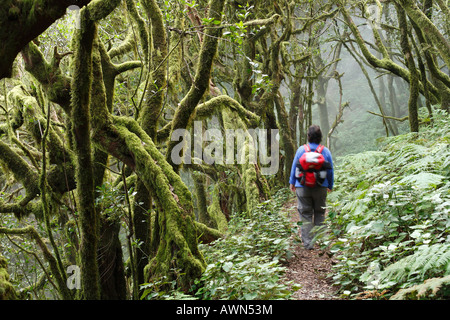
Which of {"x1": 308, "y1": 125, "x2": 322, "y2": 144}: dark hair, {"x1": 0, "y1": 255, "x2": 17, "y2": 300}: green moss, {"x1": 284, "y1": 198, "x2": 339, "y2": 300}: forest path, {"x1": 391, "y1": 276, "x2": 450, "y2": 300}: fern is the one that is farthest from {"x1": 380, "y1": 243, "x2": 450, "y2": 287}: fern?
{"x1": 0, "y1": 255, "x2": 17, "y2": 300}: green moss

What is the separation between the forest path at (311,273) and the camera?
13.6ft

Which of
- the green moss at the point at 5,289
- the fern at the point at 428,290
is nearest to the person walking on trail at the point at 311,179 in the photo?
the fern at the point at 428,290

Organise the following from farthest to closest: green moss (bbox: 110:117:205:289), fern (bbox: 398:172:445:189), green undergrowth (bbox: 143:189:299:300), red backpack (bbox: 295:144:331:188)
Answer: red backpack (bbox: 295:144:331:188)
green moss (bbox: 110:117:205:289)
fern (bbox: 398:172:445:189)
green undergrowth (bbox: 143:189:299:300)

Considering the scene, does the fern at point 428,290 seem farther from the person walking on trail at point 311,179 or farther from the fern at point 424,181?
the person walking on trail at point 311,179

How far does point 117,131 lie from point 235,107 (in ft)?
12.5

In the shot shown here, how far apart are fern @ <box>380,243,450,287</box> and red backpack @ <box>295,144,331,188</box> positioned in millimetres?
2537

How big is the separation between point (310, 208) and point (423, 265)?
9.72 feet

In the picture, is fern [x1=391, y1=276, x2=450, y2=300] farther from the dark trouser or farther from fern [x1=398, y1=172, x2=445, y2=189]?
the dark trouser

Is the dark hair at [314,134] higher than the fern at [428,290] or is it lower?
higher

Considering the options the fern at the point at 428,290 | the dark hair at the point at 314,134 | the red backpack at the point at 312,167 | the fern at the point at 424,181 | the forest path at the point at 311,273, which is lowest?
the forest path at the point at 311,273

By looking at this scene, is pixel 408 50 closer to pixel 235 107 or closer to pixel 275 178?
pixel 235 107

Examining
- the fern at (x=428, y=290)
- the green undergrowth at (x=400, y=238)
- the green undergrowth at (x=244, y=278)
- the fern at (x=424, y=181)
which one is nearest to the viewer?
the fern at (x=428, y=290)

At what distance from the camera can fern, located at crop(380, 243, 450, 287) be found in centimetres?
287

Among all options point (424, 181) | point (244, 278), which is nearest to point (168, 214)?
point (244, 278)
